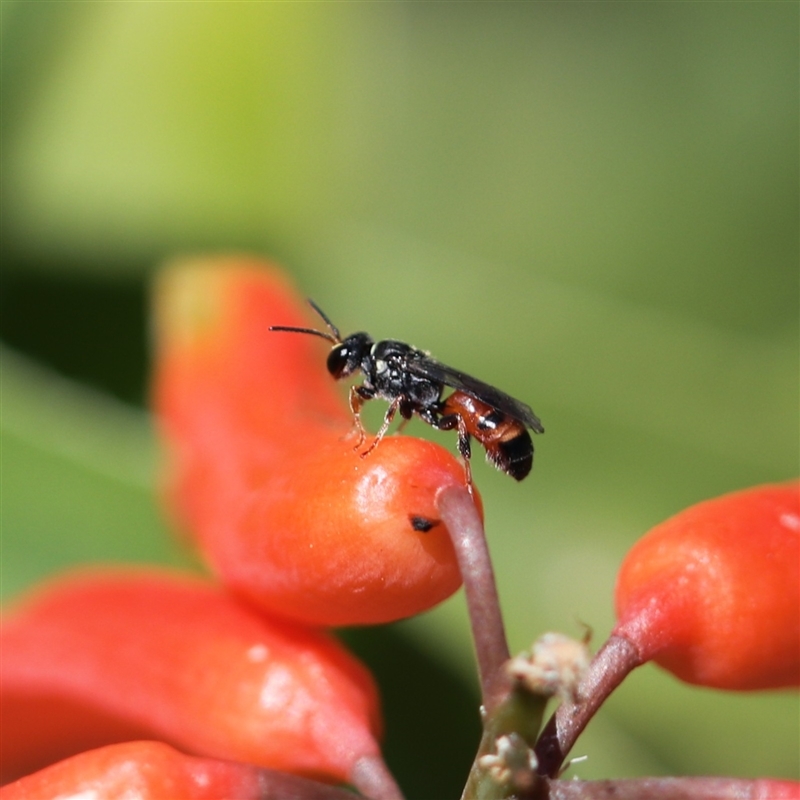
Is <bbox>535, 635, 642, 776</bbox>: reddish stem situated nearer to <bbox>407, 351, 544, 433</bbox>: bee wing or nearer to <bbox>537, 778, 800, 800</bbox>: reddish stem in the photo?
<bbox>537, 778, 800, 800</bbox>: reddish stem

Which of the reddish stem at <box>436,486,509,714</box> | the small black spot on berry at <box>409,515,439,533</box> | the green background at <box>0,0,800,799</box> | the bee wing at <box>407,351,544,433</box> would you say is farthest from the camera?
the green background at <box>0,0,800,799</box>

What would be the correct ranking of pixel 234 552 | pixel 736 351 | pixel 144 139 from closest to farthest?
1. pixel 234 552
2. pixel 736 351
3. pixel 144 139

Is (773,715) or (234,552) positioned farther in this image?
(773,715)

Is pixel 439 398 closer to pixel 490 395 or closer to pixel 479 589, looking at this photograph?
pixel 490 395

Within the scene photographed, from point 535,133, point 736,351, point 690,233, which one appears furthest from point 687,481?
point 535,133

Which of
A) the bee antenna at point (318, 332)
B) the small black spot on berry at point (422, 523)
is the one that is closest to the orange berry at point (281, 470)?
the small black spot on berry at point (422, 523)

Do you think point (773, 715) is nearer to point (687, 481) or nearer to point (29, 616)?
point (687, 481)

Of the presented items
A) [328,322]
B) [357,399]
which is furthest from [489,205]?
[357,399]

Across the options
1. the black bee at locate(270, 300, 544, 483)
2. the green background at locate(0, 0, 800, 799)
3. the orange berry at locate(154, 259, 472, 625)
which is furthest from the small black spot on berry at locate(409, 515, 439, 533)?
the green background at locate(0, 0, 800, 799)
